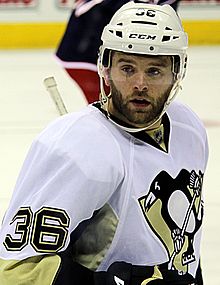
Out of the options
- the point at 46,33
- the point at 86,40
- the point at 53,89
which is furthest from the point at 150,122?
the point at 46,33

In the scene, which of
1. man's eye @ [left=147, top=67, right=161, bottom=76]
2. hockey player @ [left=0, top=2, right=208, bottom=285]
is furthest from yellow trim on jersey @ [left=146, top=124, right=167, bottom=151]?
man's eye @ [left=147, top=67, right=161, bottom=76]

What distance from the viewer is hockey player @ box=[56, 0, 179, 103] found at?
4.01 metres

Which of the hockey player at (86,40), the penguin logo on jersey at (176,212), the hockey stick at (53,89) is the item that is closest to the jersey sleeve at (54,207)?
the penguin logo on jersey at (176,212)

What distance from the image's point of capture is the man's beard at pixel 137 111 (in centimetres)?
170

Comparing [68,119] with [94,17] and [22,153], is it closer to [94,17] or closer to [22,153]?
[94,17]

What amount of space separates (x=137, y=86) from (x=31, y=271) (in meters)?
0.35

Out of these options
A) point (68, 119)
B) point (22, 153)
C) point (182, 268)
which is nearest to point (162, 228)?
point (182, 268)

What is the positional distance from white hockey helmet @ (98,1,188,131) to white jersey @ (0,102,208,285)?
11 cm

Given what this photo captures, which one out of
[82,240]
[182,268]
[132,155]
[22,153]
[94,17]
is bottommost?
[22,153]

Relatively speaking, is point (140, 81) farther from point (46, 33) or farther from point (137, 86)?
point (46, 33)

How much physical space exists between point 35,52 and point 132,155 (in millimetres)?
5781

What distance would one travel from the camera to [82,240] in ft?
5.44

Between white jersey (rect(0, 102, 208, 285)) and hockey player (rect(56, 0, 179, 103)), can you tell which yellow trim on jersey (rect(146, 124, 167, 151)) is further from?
hockey player (rect(56, 0, 179, 103))

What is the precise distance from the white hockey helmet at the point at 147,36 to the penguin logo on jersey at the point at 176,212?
134mm
